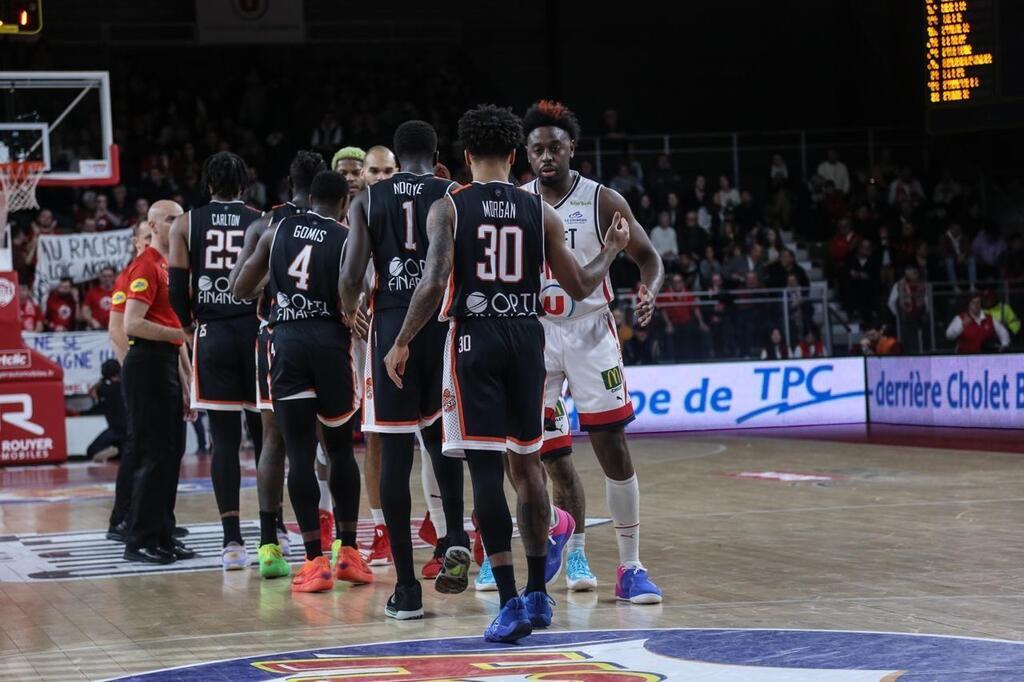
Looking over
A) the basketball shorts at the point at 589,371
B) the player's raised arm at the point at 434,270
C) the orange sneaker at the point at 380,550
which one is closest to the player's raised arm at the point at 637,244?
the basketball shorts at the point at 589,371

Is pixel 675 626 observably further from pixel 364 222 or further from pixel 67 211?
pixel 67 211

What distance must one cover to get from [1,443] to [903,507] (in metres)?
11.0

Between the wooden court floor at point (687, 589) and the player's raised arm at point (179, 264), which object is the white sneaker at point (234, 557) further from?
the player's raised arm at point (179, 264)

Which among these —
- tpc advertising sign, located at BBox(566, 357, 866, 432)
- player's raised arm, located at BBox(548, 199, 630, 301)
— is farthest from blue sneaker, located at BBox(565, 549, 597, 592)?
tpc advertising sign, located at BBox(566, 357, 866, 432)

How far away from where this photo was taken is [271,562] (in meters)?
7.90

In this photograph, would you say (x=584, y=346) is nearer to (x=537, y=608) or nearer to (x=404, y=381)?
(x=404, y=381)

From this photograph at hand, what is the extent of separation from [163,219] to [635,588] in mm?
3934

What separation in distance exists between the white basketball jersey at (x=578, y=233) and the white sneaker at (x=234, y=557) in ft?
7.86

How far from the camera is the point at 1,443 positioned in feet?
56.2

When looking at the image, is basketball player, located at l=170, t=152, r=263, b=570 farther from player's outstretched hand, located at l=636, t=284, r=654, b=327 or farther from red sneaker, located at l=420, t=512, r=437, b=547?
player's outstretched hand, located at l=636, t=284, r=654, b=327

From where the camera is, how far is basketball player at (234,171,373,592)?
7.54 meters

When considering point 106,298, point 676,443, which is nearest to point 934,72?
point 676,443

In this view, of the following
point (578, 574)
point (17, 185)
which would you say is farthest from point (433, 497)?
point (17, 185)

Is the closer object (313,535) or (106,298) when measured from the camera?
(313,535)
